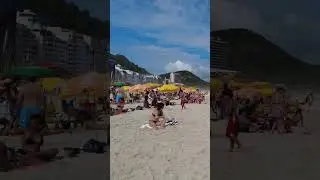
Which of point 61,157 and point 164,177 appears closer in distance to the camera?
point 61,157

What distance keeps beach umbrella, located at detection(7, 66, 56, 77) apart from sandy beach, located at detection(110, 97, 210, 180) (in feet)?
6.45

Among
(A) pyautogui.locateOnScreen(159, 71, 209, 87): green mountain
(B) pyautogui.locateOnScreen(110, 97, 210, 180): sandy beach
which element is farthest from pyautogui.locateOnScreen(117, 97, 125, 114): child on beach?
(B) pyautogui.locateOnScreen(110, 97, 210, 180): sandy beach

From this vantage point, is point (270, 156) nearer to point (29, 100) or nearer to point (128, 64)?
point (29, 100)

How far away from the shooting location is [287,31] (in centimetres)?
491

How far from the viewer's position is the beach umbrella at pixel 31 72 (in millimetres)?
4578

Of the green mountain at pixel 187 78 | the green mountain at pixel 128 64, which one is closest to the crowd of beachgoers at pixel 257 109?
the green mountain at pixel 128 64

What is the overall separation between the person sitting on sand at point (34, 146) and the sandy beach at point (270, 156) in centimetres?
188

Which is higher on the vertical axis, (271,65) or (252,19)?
(252,19)

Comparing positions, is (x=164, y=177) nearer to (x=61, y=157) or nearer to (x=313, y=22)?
(x=61, y=157)

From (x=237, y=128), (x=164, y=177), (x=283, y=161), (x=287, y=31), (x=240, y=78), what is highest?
(x=287, y=31)

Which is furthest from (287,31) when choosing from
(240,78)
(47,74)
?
(47,74)

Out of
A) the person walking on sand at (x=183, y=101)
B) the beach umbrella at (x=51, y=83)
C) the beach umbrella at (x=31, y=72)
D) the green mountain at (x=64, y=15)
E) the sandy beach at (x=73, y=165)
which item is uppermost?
the green mountain at (x=64, y=15)

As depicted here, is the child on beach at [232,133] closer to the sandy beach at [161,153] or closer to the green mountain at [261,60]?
the green mountain at [261,60]

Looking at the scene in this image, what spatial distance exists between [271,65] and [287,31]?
0.43 metres
